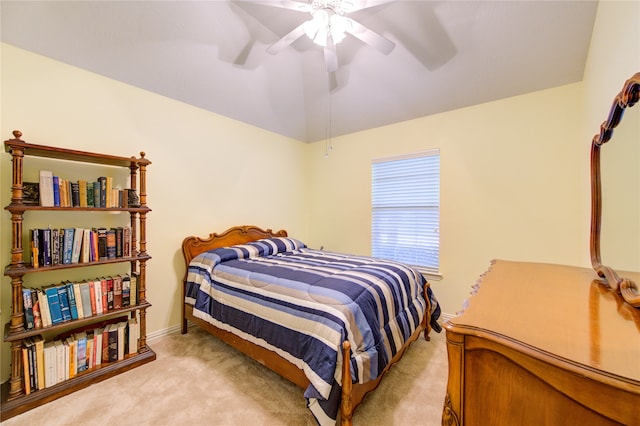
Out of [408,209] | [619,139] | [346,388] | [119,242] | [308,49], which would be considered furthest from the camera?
[408,209]

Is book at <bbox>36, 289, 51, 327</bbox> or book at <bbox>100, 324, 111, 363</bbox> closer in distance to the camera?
book at <bbox>36, 289, 51, 327</bbox>

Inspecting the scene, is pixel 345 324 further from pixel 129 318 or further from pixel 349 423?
pixel 129 318

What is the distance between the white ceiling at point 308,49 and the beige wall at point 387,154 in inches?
6.7

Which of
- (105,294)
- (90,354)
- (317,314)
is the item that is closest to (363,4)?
(317,314)

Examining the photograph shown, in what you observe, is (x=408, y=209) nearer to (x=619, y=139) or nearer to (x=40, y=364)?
(x=619, y=139)

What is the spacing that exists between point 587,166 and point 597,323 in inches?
83.0

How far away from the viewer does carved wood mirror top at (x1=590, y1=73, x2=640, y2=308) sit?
0.95 m

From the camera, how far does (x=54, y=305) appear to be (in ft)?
5.92

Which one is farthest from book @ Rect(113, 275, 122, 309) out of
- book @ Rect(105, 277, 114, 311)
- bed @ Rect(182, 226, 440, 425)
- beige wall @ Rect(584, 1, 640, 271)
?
beige wall @ Rect(584, 1, 640, 271)

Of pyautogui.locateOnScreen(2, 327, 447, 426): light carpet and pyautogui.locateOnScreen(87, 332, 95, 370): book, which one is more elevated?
pyautogui.locateOnScreen(87, 332, 95, 370): book

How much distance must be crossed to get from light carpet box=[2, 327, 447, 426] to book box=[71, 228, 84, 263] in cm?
95

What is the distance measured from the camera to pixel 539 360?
2.12 ft

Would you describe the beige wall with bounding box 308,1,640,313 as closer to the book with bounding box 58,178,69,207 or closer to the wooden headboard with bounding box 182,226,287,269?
the wooden headboard with bounding box 182,226,287,269

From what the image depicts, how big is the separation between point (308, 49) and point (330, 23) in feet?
3.70
